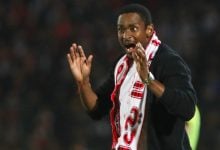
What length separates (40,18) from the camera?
13.0 meters

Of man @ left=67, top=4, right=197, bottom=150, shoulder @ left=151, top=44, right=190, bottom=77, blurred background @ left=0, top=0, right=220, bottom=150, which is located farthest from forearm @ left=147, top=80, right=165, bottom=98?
blurred background @ left=0, top=0, right=220, bottom=150

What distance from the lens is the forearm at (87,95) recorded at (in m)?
5.13

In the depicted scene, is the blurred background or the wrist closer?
the wrist

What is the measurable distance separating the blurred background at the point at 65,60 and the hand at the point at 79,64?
4.82 meters

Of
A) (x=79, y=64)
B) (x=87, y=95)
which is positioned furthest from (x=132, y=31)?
(x=87, y=95)

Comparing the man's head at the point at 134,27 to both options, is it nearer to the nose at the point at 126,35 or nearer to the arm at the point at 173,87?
the nose at the point at 126,35

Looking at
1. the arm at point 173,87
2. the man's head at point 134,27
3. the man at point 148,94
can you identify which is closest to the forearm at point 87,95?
the man at point 148,94

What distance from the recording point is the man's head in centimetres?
470

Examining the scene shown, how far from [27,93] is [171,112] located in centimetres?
716

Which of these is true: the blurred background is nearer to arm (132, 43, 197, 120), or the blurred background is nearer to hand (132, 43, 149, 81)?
arm (132, 43, 197, 120)

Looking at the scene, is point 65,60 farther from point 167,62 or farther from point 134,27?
point 167,62

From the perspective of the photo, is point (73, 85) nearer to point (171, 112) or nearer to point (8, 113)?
point (8, 113)

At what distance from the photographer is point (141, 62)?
4.38 m

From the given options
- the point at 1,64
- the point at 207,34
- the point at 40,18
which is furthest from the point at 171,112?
the point at 40,18
